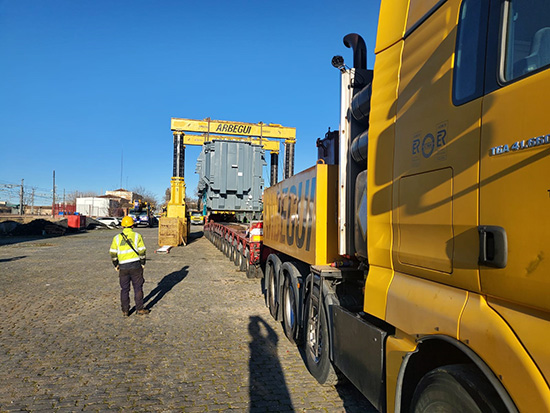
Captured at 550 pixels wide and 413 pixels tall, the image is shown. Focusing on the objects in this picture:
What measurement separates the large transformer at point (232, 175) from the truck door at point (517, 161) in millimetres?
14084

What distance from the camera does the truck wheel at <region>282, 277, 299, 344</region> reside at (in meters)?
5.03

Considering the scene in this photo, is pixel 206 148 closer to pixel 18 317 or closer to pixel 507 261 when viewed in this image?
pixel 18 317

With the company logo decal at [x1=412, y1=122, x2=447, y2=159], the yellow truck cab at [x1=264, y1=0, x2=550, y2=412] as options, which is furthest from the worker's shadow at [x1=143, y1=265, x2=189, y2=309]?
the company logo decal at [x1=412, y1=122, x2=447, y2=159]

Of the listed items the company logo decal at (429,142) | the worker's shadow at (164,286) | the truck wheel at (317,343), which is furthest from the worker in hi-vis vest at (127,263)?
the company logo decal at (429,142)

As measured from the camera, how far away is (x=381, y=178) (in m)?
2.69

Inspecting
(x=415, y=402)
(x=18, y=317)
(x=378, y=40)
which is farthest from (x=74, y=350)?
(x=378, y=40)

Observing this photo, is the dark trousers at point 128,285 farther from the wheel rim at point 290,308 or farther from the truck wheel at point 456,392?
the truck wheel at point 456,392

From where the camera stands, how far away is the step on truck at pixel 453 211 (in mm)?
1492

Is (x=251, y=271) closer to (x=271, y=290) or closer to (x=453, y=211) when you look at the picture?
(x=271, y=290)

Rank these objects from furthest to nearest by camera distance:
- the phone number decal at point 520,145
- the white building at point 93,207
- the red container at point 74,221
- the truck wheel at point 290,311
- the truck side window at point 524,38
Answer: the white building at point 93,207 → the red container at point 74,221 → the truck wheel at point 290,311 → the truck side window at point 524,38 → the phone number decal at point 520,145

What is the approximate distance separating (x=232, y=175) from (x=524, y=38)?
1438cm

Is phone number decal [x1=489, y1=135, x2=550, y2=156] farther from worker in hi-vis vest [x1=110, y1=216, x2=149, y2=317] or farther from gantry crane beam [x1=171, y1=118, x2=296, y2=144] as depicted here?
gantry crane beam [x1=171, y1=118, x2=296, y2=144]

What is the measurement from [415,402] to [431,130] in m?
1.58

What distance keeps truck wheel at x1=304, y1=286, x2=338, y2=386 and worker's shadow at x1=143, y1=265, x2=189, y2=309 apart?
13.6 ft
